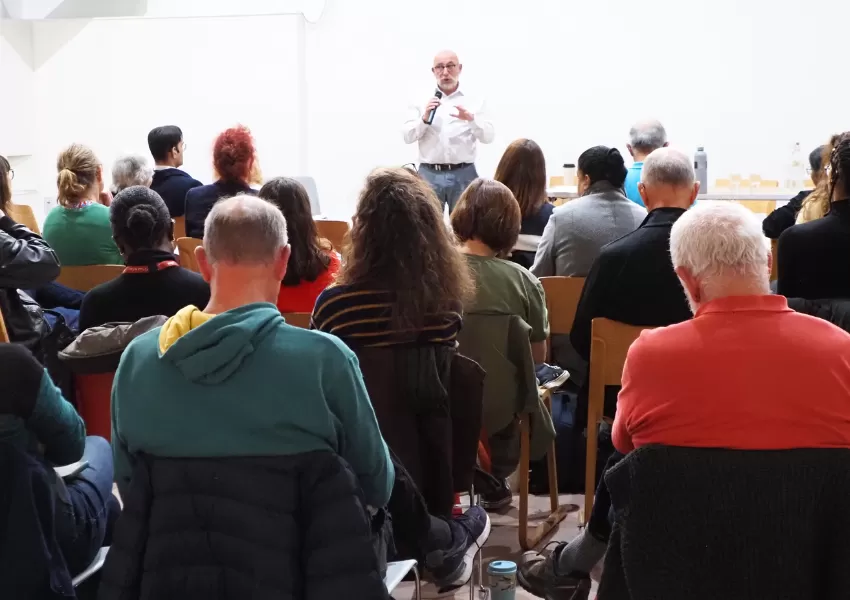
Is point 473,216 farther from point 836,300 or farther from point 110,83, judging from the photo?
point 110,83

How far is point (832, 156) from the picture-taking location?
10.8 ft

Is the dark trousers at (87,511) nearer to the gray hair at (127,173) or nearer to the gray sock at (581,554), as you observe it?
the gray sock at (581,554)

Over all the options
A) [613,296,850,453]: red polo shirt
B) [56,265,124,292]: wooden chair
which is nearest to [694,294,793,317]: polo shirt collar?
[613,296,850,453]: red polo shirt

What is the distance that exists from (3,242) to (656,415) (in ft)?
7.97

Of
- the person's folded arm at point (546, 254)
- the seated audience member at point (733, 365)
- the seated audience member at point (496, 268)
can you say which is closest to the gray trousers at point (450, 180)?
the person's folded arm at point (546, 254)

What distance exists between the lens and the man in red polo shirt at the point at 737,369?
66.6 inches

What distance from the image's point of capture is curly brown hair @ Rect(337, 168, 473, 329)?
98.4 inches

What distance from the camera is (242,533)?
5.62 ft

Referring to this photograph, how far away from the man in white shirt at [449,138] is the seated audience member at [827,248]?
4.05m

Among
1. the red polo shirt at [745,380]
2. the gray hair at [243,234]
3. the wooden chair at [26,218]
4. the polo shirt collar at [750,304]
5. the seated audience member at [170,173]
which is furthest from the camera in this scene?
the seated audience member at [170,173]

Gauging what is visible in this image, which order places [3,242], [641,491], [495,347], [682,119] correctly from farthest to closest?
[682,119] < [3,242] < [495,347] < [641,491]

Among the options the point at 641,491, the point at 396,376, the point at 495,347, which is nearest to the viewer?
the point at 641,491

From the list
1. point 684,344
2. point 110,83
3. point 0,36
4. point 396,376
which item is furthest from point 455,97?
point 684,344

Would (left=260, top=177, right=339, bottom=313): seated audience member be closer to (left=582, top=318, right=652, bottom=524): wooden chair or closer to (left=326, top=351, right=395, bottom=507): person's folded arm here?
(left=582, top=318, right=652, bottom=524): wooden chair
